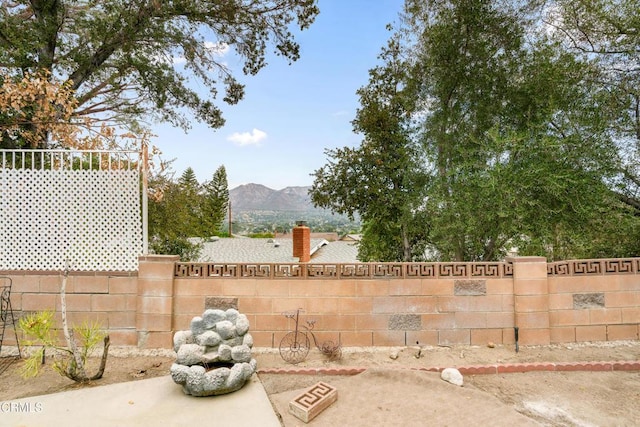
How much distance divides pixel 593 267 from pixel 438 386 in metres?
2.96

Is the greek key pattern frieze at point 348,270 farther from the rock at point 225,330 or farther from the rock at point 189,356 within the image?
the rock at point 189,356

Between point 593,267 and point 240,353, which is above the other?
point 593,267

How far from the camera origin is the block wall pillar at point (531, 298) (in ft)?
13.6

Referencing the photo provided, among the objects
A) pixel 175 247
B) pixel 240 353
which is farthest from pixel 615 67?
pixel 175 247

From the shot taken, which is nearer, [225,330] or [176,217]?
[225,330]

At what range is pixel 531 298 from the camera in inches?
163

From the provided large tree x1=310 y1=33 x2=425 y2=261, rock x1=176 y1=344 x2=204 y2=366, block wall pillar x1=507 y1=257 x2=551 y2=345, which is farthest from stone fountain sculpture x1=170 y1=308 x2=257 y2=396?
large tree x1=310 y1=33 x2=425 y2=261

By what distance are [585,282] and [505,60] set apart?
3.95 m

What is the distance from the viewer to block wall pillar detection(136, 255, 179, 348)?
4.09m

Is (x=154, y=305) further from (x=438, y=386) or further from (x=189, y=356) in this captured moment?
(x=438, y=386)

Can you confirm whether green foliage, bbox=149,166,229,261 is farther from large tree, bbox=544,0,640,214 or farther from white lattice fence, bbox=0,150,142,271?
large tree, bbox=544,0,640,214

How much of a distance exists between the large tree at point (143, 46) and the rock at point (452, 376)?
6648 millimetres

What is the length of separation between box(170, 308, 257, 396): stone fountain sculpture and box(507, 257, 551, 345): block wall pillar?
3.50 m

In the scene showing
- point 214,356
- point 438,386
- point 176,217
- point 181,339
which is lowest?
point 438,386
